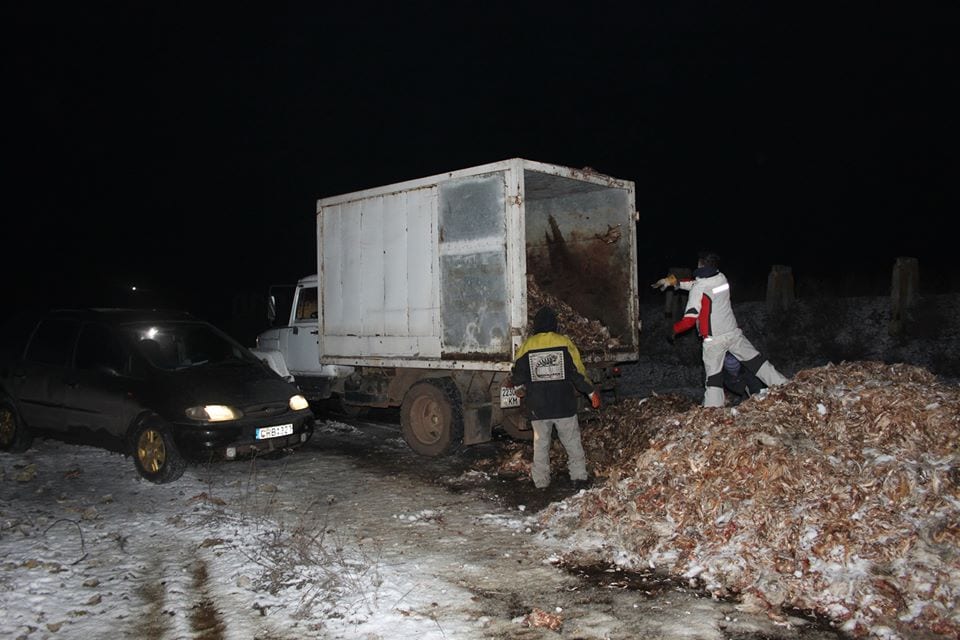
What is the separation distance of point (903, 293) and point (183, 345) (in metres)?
12.2

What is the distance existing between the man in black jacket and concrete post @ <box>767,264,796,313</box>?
9607 millimetres

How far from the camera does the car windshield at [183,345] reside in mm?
7844

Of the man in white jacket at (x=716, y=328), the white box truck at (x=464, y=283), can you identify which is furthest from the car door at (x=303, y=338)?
the man in white jacket at (x=716, y=328)

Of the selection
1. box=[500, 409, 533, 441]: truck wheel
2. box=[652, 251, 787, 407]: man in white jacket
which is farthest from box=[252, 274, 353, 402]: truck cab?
box=[652, 251, 787, 407]: man in white jacket

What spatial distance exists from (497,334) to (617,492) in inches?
92.3

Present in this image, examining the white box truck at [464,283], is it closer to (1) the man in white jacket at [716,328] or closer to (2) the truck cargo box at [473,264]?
(2) the truck cargo box at [473,264]

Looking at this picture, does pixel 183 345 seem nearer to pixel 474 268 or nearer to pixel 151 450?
pixel 151 450

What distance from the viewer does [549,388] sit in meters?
6.86

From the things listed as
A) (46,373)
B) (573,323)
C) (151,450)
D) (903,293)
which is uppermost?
(903,293)

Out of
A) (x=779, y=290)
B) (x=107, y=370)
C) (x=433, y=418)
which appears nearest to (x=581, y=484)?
(x=433, y=418)

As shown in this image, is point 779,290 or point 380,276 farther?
point 779,290

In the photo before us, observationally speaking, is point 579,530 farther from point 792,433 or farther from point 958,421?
point 958,421

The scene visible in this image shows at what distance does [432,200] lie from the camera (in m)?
8.23

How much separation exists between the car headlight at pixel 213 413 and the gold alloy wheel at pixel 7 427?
9.91 feet
